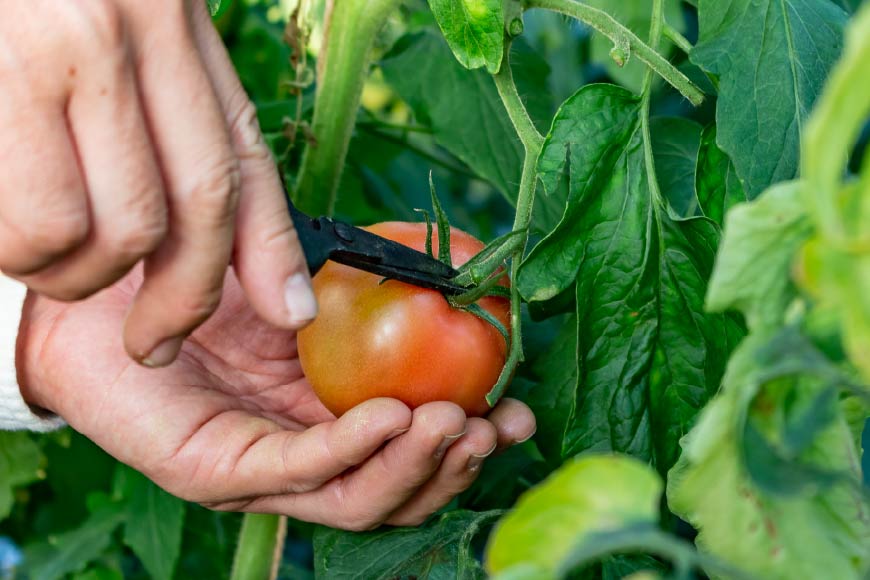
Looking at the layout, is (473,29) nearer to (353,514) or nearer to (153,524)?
(353,514)

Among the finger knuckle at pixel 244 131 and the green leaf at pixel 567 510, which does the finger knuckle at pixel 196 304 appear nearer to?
the finger knuckle at pixel 244 131

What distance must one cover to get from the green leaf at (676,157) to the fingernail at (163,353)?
0.56m

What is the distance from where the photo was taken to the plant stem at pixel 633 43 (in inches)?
29.1

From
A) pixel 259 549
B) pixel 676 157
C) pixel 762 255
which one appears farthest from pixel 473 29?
pixel 259 549

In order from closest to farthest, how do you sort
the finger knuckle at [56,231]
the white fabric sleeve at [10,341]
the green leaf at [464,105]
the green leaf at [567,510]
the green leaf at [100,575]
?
the green leaf at [567,510], the finger knuckle at [56,231], the white fabric sleeve at [10,341], the green leaf at [464,105], the green leaf at [100,575]

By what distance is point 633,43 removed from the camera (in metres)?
0.74

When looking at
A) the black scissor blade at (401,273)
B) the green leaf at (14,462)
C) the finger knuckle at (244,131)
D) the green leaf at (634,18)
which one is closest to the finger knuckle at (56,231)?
the finger knuckle at (244,131)

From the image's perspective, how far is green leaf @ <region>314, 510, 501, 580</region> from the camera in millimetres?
782

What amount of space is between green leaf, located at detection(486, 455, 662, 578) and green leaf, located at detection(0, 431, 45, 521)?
102cm

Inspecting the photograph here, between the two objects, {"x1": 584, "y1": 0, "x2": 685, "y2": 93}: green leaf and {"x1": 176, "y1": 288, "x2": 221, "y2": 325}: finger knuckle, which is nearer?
{"x1": 176, "y1": 288, "x2": 221, "y2": 325}: finger knuckle

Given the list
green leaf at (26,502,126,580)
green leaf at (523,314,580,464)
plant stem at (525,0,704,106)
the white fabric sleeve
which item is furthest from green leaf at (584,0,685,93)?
green leaf at (26,502,126,580)

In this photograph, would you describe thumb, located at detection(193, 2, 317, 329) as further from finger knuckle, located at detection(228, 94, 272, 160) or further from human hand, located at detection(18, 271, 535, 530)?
human hand, located at detection(18, 271, 535, 530)

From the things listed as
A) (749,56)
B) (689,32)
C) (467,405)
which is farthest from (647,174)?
(689,32)

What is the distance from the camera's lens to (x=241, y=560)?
38.4 inches
